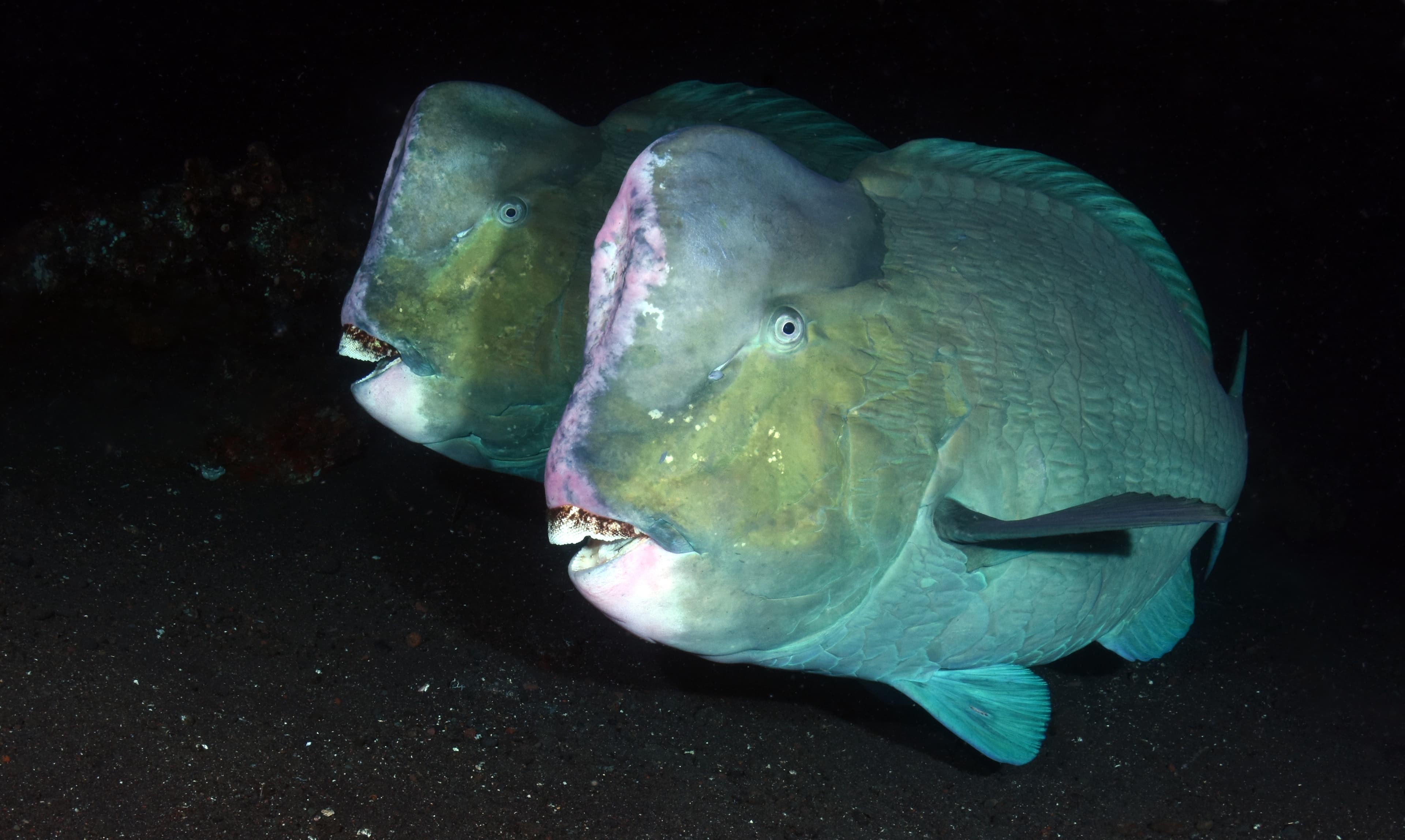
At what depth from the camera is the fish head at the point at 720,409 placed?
4.64ft

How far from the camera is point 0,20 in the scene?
3557 millimetres

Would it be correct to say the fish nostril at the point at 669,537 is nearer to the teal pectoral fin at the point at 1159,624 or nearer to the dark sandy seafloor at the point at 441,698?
the dark sandy seafloor at the point at 441,698

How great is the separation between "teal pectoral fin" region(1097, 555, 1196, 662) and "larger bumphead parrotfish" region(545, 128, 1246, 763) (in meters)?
0.39

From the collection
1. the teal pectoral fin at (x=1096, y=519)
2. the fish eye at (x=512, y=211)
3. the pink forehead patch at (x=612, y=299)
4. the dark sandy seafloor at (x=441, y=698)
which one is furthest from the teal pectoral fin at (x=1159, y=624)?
the fish eye at (x=512, y=211)

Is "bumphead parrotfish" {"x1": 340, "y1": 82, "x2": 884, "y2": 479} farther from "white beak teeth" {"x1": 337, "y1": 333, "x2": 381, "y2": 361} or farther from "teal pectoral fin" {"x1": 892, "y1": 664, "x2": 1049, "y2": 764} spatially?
"teal pectoral fin" {"x1": 892, "y1": 664, "x2": 1049, "y2": 764}

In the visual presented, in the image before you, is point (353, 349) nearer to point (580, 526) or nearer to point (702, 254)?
point (580, 526)

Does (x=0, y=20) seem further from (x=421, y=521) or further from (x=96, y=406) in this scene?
(x=421, y=521)

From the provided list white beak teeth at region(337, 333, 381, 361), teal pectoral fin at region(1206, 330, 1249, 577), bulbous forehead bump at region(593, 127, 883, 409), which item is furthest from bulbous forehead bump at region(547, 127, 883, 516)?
teal pectoral fin at region(1206, 330, 1249, 577)

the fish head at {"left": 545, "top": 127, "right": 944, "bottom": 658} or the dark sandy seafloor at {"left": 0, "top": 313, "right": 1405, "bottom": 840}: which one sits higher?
the fish head at {"left": 545, "top": 127, "right": 944, "bottom": 658}

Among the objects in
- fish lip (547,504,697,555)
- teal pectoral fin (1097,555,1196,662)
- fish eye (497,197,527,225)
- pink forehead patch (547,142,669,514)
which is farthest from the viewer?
teal pectoral fin (1097,555,1196,662)

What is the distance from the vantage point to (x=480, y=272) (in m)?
2.20

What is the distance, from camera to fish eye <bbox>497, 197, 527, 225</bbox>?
2209mm

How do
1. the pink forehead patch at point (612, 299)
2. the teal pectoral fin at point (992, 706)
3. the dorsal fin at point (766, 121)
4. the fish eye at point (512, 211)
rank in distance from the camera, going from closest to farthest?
the pink forehead patch at point (612, 299) < the teal pectoral fin at point (992, 706) < the fish eye at point (512, 211) < the dorsal fin at point (766, 121)

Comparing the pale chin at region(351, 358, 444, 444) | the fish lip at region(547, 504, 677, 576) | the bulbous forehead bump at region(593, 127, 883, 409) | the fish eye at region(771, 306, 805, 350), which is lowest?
the pale chin at region(351, 358, 444, 444)
